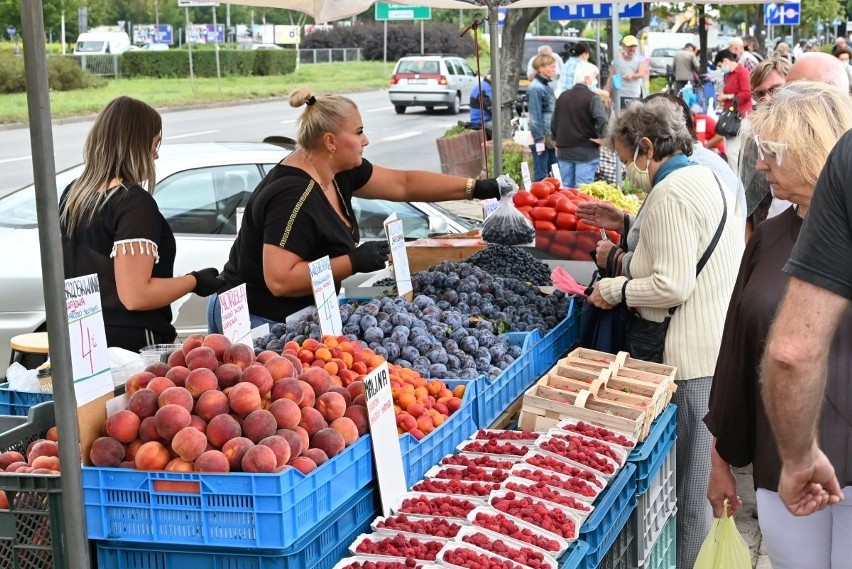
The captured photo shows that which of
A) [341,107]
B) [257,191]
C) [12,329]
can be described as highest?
[341,107]

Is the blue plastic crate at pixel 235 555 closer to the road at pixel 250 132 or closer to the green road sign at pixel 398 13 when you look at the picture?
the road at pixel 250 132

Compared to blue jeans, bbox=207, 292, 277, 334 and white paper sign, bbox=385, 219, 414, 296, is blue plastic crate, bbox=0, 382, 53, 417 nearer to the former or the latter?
blue jeans, bbox=207, 292, 277, 334

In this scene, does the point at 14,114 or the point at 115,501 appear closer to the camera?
the point at 115,501

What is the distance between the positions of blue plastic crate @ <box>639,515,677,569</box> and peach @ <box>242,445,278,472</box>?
1.99 meters

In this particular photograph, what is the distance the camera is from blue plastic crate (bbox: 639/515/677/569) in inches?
165

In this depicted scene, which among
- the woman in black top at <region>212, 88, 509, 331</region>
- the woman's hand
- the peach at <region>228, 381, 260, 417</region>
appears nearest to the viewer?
the peach at <region>228, 381, 260, 417</region>

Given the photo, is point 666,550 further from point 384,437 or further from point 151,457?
point 151,457

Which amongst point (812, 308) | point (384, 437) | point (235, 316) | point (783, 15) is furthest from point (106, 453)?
point (783, 15)

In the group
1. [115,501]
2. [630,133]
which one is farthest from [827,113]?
[115,501]

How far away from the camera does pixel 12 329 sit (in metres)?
6.62

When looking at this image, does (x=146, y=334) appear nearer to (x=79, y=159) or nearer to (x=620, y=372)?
(x=620, y=372)

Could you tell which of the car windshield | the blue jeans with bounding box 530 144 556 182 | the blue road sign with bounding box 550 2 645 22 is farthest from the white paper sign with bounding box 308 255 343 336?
the blue jeans with bounding box 530 144 556 182

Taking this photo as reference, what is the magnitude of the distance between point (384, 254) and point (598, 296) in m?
0.97

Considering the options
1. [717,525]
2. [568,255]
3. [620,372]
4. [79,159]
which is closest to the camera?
[717,525]
